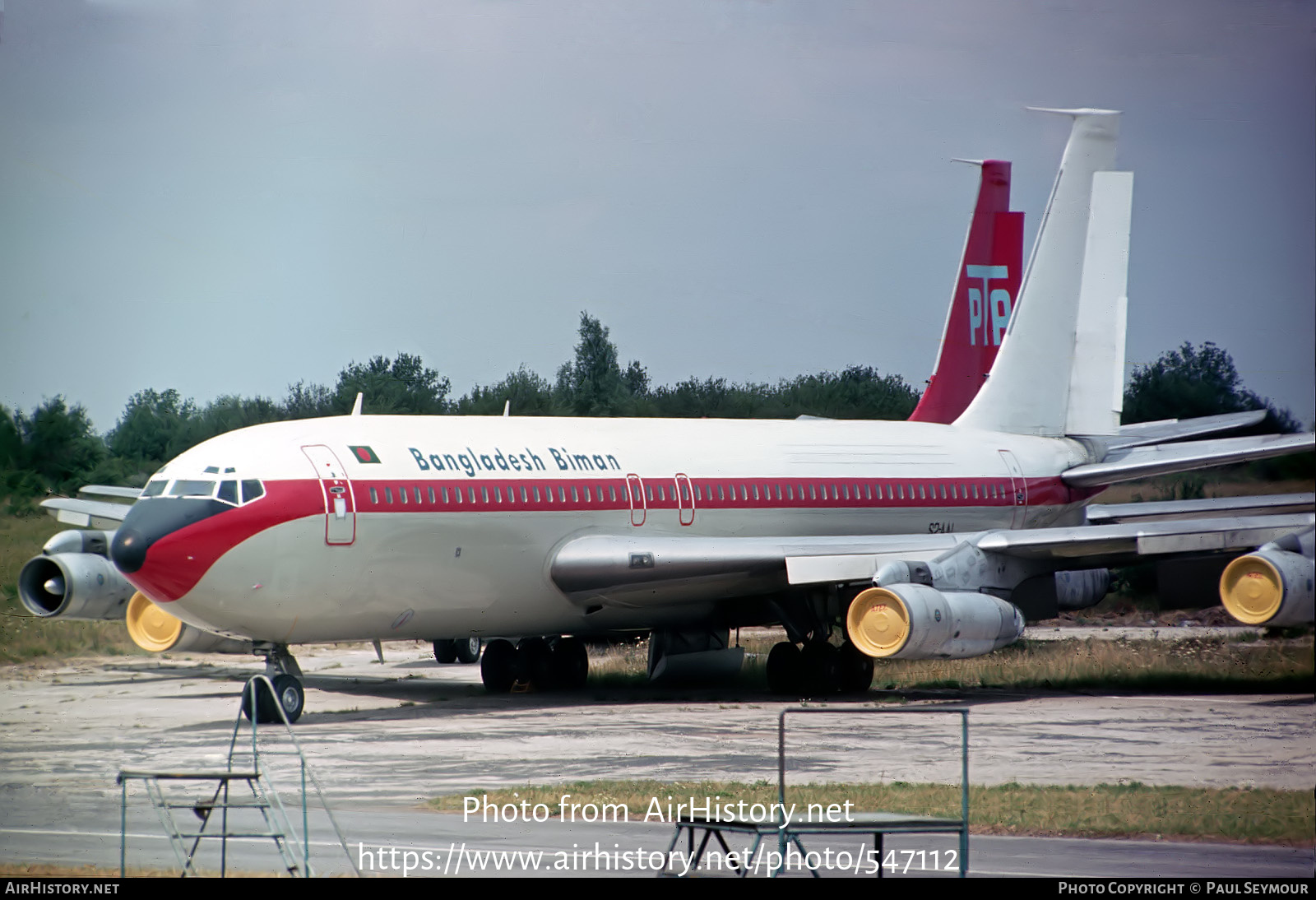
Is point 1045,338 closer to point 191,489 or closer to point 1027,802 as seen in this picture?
point 191,489

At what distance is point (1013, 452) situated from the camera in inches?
1282

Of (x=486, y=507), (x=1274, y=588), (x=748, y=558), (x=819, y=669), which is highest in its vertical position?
(x=486, y=507)

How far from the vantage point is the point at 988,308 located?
37500 mm

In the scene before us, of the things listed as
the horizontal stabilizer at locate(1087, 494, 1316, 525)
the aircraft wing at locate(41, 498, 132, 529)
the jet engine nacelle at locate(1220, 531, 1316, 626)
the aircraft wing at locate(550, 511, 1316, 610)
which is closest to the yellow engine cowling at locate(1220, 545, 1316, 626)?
the jet engine nacelle at locate(1220, 531, 1316, 626)

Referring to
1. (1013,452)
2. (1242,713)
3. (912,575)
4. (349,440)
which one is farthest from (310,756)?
(1013,452)

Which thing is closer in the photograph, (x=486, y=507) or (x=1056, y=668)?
(x=486, y=507)

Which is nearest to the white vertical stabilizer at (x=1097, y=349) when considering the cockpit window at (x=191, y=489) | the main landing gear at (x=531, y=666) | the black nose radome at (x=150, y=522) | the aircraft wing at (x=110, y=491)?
the main landing gear at (x=531, y=666)

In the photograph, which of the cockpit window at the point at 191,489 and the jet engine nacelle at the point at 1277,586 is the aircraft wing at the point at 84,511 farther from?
the jet engine nacelle at the point at 1277,586

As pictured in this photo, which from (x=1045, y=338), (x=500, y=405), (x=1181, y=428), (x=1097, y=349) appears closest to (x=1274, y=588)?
(x=1181, y=428)

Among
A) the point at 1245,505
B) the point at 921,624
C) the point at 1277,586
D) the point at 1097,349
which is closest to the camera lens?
the point at 1277,586

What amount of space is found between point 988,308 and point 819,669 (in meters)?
13.3

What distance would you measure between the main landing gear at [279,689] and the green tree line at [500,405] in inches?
135

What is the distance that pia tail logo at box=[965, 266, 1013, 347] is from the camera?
1462 inches

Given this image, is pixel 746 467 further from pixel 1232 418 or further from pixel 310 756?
pixel 1232 418
